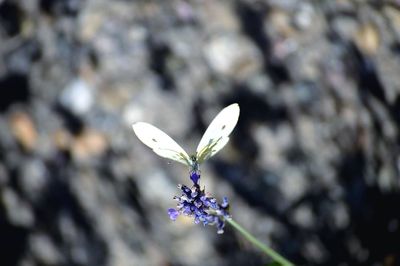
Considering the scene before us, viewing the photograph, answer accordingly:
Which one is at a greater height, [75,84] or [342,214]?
[75,84]

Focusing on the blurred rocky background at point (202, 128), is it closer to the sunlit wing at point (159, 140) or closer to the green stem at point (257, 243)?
the green stem at point (257, 243)

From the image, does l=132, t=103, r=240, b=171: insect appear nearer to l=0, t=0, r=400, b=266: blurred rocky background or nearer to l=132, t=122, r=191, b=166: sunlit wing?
l=132, t=122, r=191, b=166: sunlit wing

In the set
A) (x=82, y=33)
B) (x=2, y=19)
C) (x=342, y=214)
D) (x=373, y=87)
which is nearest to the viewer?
(x=342, y=214)

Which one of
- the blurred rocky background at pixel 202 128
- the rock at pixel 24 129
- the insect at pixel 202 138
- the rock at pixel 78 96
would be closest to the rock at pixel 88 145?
the blurred rocky background at pixel 202 128

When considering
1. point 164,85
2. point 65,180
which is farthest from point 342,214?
point 65,180

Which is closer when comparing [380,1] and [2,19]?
[380,1]

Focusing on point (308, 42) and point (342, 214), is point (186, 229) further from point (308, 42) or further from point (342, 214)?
point (308, 42)
